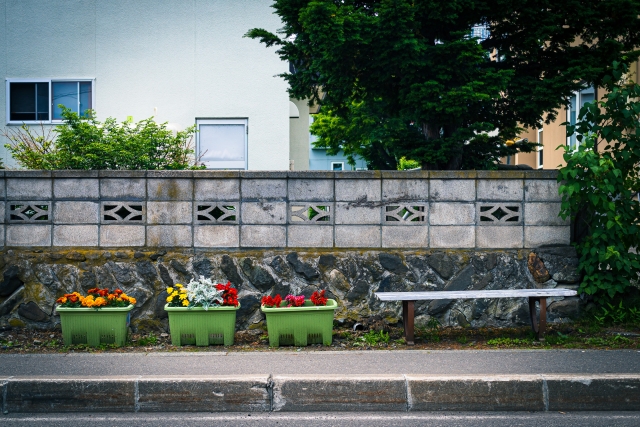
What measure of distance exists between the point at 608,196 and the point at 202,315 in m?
5.10

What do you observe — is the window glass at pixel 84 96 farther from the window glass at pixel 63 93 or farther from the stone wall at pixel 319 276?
the stone wall at pixel 319 276

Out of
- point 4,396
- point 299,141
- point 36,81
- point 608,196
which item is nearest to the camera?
point 4,396

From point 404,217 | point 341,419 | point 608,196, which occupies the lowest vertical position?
point 341,419

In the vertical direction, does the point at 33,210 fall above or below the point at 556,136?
below

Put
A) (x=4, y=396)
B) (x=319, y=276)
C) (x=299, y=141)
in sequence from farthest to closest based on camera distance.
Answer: (x=299, y=141)
(x=319, y=276)
(x=4, y=396)

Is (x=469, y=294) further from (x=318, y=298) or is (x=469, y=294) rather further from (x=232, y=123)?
(x=232, y=123)

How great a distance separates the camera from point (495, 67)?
907 centimetres

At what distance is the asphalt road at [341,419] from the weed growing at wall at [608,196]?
8.93 ft

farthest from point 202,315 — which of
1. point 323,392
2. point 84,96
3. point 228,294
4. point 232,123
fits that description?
point 84,96

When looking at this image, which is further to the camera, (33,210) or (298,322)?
(33,210)

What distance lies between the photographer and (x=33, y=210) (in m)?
8.20

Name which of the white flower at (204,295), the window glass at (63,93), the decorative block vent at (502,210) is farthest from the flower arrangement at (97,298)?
the window glass at (63,93)

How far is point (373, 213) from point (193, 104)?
8.28m

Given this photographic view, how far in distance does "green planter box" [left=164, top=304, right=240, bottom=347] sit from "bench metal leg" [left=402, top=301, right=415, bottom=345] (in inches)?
75.8
